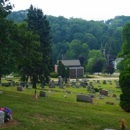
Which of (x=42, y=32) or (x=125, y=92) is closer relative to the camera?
(x=125, y=92)

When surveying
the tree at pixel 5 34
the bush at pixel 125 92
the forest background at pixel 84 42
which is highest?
the forest background at pixel 84 42

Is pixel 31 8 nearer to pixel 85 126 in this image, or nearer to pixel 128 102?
pixel 128 102

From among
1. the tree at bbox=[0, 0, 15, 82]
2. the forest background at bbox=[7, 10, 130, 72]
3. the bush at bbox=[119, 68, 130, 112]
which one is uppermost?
the forest background at bbox=[7, 10, 130, 72]

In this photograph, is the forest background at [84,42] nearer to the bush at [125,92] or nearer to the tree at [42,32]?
the tree at [42,32]

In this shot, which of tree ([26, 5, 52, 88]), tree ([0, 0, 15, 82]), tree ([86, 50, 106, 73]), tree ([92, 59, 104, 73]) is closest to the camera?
tree ([0, 0, 15, 82])

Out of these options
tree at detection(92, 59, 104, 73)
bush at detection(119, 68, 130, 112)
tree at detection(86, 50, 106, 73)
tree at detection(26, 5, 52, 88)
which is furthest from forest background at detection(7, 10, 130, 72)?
bush at detection(119, 68, 130, 112)

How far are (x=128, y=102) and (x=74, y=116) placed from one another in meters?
5.92

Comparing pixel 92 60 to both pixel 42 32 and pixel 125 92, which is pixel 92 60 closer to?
pixel 42 32

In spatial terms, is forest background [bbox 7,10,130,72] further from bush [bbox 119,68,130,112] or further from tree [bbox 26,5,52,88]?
bush [bbox 119,68,130,112]

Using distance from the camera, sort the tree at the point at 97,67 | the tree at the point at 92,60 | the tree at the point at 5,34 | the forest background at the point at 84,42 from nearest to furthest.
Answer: the tree at the point at 5,34 < the tree at the point at 92,60 < the tree at the point at 97,67 < the forest background at the point at 84,42

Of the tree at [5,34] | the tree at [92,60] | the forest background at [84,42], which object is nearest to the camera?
the tree at [5,34]

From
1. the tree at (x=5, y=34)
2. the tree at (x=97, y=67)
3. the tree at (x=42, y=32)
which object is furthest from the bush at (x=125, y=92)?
the tree at (x=97, y=67)

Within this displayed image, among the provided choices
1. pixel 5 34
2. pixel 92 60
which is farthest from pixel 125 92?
pixel 92 60

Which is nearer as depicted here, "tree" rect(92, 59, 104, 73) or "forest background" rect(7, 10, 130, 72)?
"tree" rect(92, 59, 104, 73)
